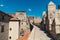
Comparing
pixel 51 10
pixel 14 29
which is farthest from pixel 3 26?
pixel 51 10

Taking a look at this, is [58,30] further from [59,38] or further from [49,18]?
[49,18]

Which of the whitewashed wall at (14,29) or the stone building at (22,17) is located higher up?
the stone building at (22,17)

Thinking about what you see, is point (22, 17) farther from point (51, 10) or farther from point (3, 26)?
point (3, 26)

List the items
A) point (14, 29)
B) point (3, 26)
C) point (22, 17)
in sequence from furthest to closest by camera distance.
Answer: point (22, 17) → point (14, 29) → point (3, 26)

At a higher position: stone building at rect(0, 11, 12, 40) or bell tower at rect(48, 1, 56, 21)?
bell tower at rect(48, 1, 56, 21)

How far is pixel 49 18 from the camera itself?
30422 mm

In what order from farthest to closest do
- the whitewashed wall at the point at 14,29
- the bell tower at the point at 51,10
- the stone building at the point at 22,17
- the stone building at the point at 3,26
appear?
the stone building at the point at 22,17, the whitewashed wall at the point at 14,29, the bell tower at the point at 51,10, the stone building at the point at 3,26

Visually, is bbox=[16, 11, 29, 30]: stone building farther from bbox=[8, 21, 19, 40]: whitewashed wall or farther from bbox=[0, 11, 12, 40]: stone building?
bbox=[0, 11, 12, 40]: stone building

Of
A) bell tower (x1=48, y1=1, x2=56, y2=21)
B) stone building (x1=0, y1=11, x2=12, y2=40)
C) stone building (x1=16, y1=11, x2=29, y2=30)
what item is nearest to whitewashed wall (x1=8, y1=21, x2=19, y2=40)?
stone building (x1=0, y1=11, x2=12, y2=40)

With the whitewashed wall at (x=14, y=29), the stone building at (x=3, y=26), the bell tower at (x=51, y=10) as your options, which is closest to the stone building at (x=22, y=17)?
the whitewashed wall at (x=14, y=29)

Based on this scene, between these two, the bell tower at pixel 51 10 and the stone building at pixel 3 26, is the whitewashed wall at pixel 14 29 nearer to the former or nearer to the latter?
the stone building at pixel 3 26

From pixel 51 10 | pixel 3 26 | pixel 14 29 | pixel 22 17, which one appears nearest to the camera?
pixel 3 26

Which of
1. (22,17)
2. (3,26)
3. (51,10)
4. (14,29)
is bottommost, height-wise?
(14,29)

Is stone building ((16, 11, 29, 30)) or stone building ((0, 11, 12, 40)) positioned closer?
stone building ((0, 11, 12, 40))
